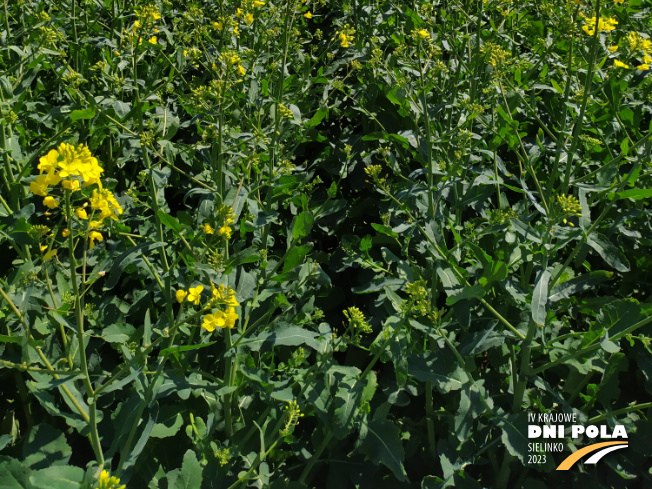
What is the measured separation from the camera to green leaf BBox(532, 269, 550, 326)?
2.04 metres

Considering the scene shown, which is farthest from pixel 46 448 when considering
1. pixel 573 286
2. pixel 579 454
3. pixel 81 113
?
pixel 579 454

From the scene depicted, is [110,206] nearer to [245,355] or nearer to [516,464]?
[245,355]

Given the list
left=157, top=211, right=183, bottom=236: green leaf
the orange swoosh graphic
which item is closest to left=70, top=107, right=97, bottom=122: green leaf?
left=157, top=211, right=183, bottom=236: green leaf

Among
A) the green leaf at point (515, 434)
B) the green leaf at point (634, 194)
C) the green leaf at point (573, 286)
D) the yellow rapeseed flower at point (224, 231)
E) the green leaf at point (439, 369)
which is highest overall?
the yellow rapeseed flower at point (224, 231)

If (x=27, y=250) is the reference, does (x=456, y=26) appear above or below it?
above

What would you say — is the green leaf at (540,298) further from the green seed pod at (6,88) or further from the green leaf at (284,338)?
the green seed pod at (6,88)

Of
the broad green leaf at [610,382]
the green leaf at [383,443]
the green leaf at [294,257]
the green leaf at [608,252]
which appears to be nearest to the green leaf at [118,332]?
the green leaf at [294,257]

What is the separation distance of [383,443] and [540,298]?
2.76 ft

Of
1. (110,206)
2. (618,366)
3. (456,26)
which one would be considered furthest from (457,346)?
(456,26)

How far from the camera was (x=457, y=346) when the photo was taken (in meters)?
2.45

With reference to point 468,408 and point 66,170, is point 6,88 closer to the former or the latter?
point 66,170

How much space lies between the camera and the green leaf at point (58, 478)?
5.77ft

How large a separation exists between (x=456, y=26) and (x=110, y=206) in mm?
2677

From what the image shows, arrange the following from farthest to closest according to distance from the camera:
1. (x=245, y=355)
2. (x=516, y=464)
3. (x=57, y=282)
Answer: (x=516, y=464), (x=57, y=282), (x=245, y=355)
